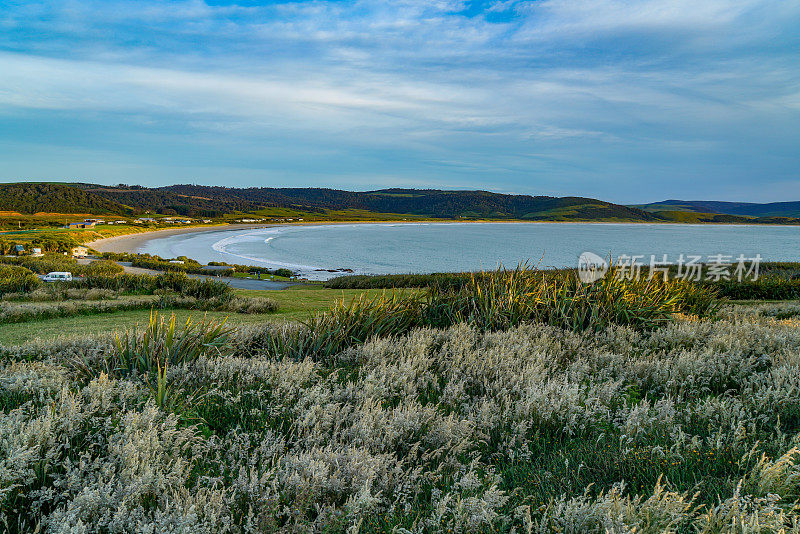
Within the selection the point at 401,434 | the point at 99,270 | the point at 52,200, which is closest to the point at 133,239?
the point at 99,270

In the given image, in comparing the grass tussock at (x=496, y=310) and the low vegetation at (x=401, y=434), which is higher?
the grass tussock at (x=496, y=310)

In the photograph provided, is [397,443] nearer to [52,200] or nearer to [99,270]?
[99,270]

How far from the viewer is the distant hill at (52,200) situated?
160375 millimetres

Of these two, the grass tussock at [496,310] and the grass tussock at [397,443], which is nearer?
the grass tussock at [397,443]

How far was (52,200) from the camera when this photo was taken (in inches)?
6654

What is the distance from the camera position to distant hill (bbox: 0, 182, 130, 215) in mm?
160375

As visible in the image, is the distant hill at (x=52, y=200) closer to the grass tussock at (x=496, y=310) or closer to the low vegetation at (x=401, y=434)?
the grass tussock at (x=496, y=310)

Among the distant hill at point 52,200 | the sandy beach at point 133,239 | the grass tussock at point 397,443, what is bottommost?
the sandy beach at point 133,239

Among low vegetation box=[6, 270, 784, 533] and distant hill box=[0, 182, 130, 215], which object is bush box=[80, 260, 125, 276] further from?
distant hill box=[0, 182, 130, 215]

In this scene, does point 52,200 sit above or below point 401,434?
above

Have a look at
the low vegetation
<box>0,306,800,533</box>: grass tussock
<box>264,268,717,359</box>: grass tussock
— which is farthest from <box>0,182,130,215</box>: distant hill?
<box>0,306,800,533</box>: grass tussock

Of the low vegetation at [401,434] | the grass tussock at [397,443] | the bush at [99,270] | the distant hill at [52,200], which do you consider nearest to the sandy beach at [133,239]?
the bush at [99,270]

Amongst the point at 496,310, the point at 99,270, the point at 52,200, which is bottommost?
the point at 99,270

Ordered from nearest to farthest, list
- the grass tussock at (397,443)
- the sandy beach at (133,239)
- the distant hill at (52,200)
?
the grass tussock at (397,443), the sandy beach at (133,239), the distant hill at (52,200)
